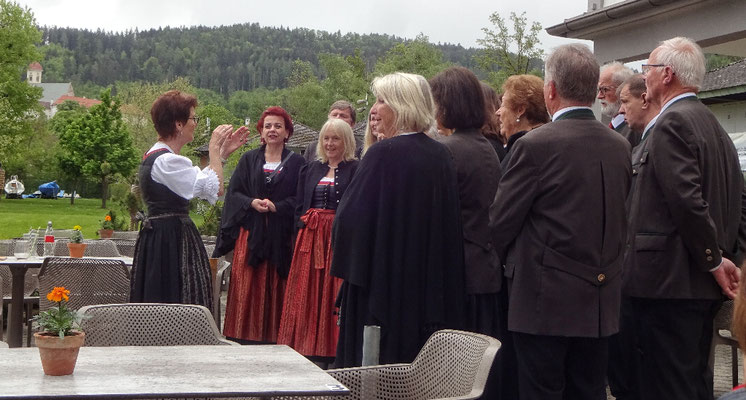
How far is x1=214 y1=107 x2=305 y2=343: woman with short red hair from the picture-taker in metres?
7.33

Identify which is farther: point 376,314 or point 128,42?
point 128,42

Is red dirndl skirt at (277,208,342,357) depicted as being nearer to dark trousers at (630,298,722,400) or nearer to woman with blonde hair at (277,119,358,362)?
woman with blonde hair at (277,119,358,362)

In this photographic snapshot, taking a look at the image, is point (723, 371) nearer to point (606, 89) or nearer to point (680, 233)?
point (606, 89)

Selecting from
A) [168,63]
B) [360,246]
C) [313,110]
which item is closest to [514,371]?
[360,246]

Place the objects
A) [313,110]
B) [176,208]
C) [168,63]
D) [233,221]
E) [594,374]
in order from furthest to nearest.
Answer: [168,63], [313,110], [233,221], [176,208], [594,374]

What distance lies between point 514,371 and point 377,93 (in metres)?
1.57

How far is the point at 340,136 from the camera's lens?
705cm

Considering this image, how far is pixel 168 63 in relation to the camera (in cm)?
15650

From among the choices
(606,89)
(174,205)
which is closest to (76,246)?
(174,205)

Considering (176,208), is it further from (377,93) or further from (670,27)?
(670,27)

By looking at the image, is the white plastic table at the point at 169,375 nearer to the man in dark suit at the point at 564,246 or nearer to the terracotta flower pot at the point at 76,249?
the man in dark suit at the point at 564,246

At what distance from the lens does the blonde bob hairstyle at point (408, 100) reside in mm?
4652

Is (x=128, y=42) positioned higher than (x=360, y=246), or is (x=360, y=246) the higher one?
(x=128, y=42)

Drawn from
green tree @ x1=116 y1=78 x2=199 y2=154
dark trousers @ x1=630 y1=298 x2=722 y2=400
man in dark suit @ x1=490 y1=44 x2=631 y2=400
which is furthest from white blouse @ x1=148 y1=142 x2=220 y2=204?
green tree @ x1=116 y1=78 x2=199 y2=154
